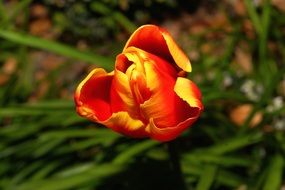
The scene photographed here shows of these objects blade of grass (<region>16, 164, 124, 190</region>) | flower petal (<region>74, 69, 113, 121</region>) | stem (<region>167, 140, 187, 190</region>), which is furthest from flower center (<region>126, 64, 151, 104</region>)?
blade of grass (<region>16, 164, 124, 190</region>)

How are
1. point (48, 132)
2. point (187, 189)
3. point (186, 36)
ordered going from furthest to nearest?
1. point (186, 36)
2. point (48, 132)
3. point (187, 189)

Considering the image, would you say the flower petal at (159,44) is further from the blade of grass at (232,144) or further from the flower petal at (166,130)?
the blade of grass at (232,144)

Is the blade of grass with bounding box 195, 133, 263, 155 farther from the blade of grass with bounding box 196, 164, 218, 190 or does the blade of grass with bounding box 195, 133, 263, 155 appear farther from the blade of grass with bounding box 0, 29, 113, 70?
the blade of grass with bounding box 0, 29, 113, 70

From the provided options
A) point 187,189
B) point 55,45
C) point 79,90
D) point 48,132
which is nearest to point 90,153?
point 48,132

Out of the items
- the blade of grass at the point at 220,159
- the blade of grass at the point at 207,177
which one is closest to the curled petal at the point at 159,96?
the blade of grass at the point at 207,177

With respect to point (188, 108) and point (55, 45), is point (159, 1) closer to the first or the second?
point (55, 45)
